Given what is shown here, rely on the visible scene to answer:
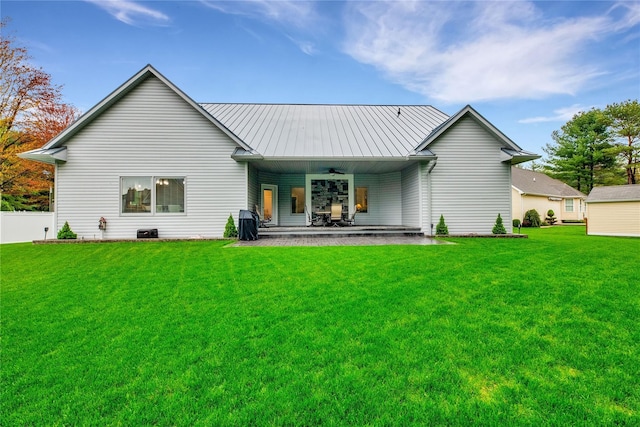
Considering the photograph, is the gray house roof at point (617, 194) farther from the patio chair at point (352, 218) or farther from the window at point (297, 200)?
the window at point (297, 200)

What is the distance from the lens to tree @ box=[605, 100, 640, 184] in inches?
1003

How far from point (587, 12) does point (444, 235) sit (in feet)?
37.2

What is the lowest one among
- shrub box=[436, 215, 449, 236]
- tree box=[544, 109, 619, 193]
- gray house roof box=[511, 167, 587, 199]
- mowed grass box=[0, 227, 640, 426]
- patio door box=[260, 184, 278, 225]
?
mowed grass box=[0, 227, 640, 426]

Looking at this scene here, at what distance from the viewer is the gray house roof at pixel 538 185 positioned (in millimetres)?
23608

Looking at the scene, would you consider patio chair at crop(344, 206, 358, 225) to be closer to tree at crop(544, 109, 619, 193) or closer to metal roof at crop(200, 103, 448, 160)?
metal roof at crop(200, 103, 448, 160)

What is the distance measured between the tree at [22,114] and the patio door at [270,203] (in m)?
13.4

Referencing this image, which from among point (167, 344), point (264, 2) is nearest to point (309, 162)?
point (264, 2)

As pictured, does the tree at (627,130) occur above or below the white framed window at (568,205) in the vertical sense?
above

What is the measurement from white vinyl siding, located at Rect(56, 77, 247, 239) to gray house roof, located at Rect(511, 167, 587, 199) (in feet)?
72.1

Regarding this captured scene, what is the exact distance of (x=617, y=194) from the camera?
14656 mm

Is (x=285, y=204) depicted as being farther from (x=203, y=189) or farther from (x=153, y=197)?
(x=153, y=197)

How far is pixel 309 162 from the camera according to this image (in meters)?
11.2

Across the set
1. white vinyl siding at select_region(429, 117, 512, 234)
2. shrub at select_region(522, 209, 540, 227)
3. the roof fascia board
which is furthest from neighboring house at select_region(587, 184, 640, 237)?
the roof fascia board

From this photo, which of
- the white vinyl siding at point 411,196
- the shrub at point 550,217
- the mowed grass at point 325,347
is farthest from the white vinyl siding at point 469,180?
the shrub at point 550,217
